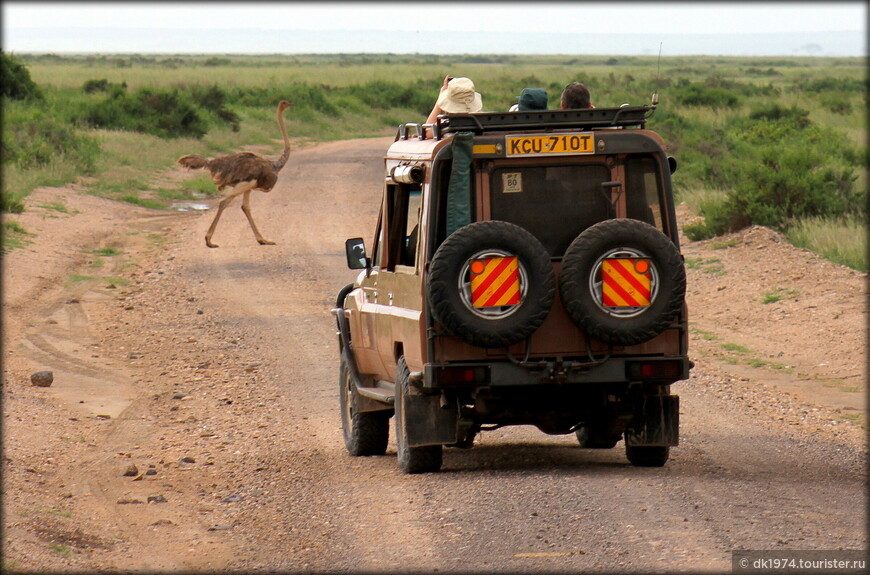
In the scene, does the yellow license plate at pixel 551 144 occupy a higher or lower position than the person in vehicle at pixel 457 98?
lower

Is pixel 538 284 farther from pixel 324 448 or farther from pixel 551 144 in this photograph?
pixel 324 448

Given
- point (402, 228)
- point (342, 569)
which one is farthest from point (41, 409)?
point (342, 569)

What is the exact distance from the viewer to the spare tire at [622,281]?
6.57 meters

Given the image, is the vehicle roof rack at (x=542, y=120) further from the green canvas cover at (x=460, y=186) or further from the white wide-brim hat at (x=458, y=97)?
the white wide-brim hat at (x=458, y=97)

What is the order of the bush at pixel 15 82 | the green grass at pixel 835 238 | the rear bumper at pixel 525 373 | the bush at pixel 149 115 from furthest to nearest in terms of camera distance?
the bush at pixel 15 82
the bush at pixel 149 115
the green grass at pixel 835 238
the rear bumper at pixel 525 373

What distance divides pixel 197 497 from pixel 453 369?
1.81 meters

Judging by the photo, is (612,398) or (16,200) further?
(16,200)

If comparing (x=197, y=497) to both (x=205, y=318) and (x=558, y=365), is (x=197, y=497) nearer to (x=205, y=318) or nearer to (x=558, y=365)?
(x=558, y=365)

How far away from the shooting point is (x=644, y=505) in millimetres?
6250

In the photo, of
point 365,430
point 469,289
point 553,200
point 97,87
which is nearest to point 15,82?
point 97,87

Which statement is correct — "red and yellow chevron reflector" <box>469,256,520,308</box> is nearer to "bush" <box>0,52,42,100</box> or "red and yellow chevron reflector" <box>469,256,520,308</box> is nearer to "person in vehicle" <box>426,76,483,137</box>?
"person in vehicle" <box>426,76,483,137</box>

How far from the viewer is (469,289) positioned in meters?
6.55

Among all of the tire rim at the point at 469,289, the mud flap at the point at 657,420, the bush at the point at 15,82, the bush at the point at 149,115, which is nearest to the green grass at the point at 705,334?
the mud flap at the point at 657,420

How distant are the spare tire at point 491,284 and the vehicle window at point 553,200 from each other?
398 mm
